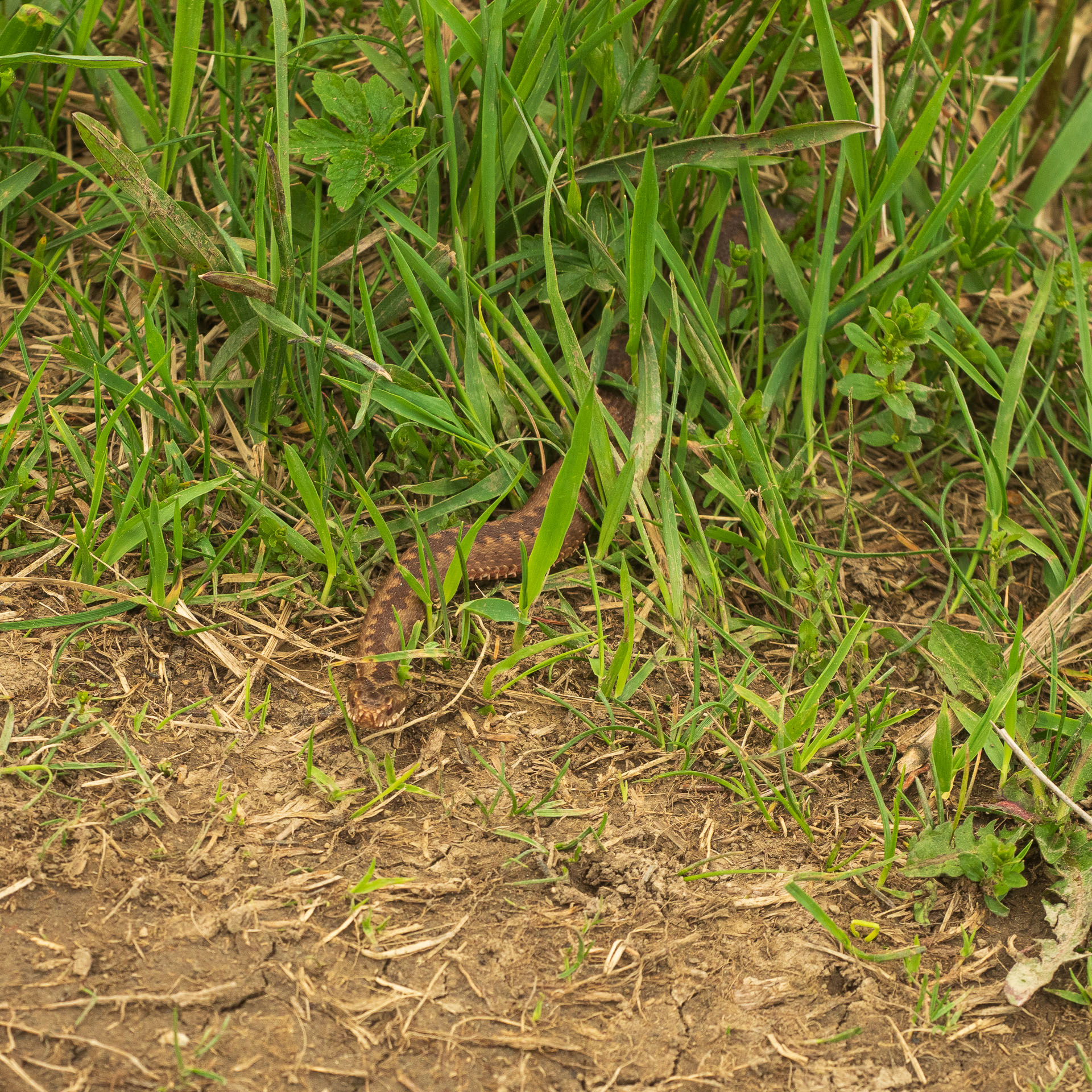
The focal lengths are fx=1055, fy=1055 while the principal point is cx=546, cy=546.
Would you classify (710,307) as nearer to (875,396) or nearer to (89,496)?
(875,396)

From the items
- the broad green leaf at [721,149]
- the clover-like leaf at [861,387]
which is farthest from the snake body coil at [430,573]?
the clover-like leaf at [861,387]

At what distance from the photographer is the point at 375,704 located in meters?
3.50

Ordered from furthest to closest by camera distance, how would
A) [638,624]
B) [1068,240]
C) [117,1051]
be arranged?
[1068,240], [638,624], [117,1051]

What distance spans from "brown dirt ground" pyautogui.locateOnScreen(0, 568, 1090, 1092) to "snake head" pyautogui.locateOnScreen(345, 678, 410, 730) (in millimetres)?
83

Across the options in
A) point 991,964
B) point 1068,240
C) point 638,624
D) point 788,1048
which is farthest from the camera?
point 1068,240

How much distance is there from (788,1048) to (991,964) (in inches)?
27.6

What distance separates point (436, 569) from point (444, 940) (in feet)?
4.19

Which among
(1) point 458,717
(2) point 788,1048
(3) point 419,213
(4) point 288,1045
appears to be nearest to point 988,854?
(2) point 788,1048

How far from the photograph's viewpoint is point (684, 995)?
2.83 m

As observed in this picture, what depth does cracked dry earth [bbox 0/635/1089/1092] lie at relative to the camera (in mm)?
2578

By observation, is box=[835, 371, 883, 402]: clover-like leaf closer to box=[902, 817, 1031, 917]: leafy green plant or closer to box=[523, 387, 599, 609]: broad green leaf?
box=[523, 387, 599, 609]: broad green leaf

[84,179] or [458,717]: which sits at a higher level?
[84,179]

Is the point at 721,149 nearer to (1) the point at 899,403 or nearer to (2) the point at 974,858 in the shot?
(1) the point at 899,403

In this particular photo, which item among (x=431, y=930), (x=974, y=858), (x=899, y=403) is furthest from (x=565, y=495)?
(x=974, y=858)
